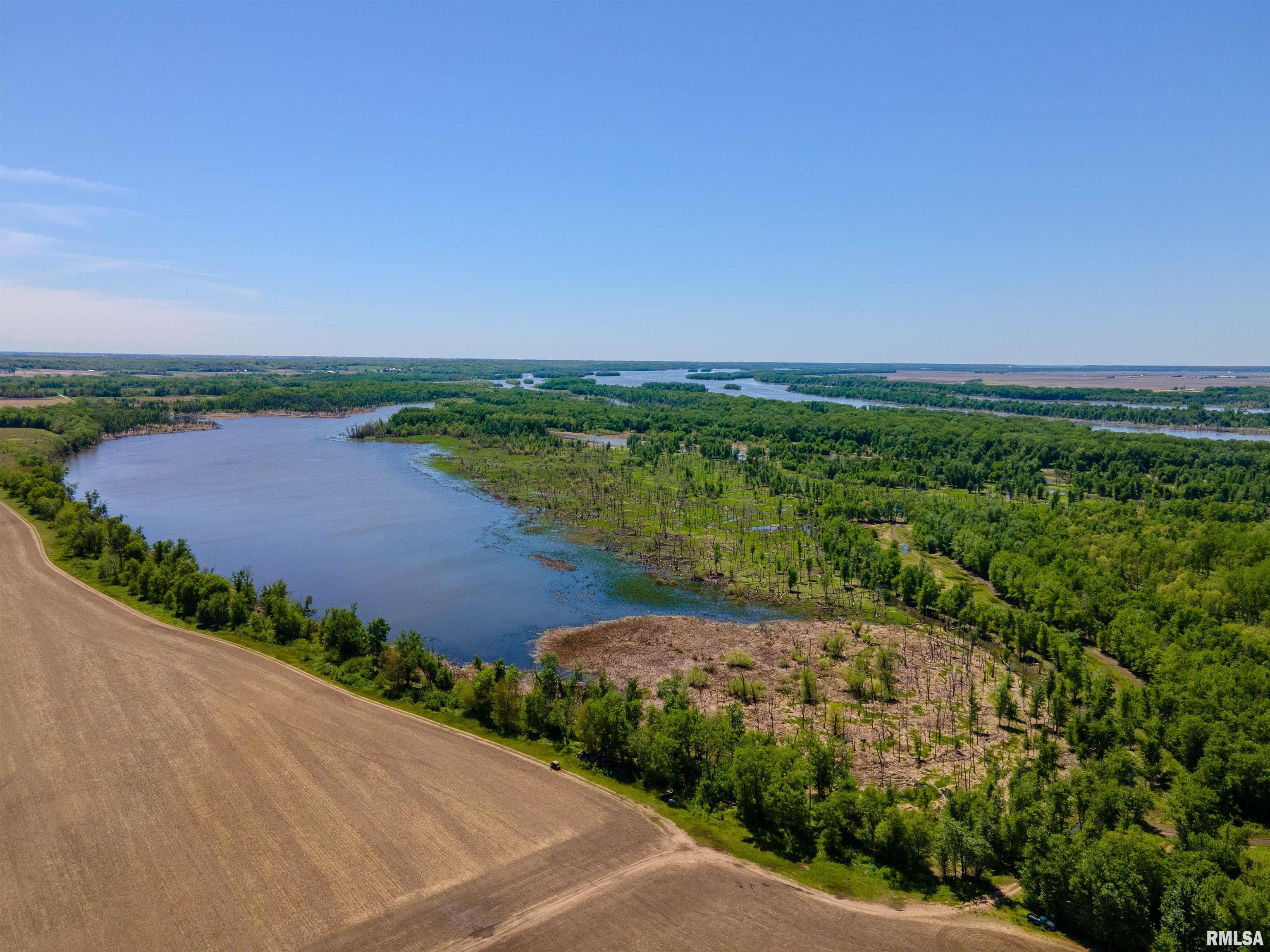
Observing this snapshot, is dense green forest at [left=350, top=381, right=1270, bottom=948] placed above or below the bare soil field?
above

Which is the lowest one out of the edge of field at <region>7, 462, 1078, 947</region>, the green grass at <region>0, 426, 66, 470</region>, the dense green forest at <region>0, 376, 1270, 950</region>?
the edge of field at <region>7, 462, 1078, 947</region>

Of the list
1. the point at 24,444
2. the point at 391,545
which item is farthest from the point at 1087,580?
the point at 24,444

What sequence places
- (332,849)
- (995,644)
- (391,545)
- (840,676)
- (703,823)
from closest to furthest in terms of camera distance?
(332,849)
(703,823)
(840,676)
(995,644)
(391,545)

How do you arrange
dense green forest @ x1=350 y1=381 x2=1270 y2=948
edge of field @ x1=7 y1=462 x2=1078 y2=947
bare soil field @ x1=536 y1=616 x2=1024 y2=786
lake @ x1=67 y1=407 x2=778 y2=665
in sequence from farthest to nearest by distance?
lake @ x1=67 y1=407 x2=778 y2=665, bare soil field @ x1=536 y1=616 x2=1024 y2=786, edge of field @ x1=7 y1=462 x2=1078 y2=947, dense green forest @ x1=350 y1=381 x2=1270 y2=948

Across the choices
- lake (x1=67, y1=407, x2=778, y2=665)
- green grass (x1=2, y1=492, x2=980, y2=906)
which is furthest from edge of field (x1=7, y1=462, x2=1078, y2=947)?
lake (x1=67, y1=407, x2=778, y2=665)

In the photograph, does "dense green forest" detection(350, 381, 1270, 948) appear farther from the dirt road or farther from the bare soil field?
the dirt road

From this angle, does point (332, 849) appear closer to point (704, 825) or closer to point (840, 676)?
point (704, 825)

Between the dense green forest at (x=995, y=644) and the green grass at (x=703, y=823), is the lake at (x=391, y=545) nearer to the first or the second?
the dense green forest at (x=995, y=644)

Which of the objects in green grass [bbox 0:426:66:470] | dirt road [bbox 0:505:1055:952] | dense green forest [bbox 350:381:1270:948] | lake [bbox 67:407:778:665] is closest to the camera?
dirt road [bbox 0:505:1055:952]
